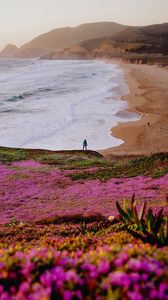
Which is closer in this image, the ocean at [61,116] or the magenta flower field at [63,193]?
the magenta flower field at [63,193]

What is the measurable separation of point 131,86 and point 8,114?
32.2 metres

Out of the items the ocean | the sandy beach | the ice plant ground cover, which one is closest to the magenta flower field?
the ice plant ground cover

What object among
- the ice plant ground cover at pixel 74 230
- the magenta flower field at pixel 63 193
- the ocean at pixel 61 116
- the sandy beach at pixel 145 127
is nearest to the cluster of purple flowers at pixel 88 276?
the ice plant ground cover at pixel 74 230

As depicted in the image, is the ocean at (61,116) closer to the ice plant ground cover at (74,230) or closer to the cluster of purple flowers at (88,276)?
the ice plant ground cover at (74,230)

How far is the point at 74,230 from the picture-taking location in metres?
11.6

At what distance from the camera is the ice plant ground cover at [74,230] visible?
405 centimetres

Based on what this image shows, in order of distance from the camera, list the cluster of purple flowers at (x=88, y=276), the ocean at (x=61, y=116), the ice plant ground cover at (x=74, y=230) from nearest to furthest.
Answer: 1. the cluster of purple flowers at (x=88, y=276)
2. the ice plant ground cover at (x=74, y=230)
3. the ocean at (x=61, y=116)

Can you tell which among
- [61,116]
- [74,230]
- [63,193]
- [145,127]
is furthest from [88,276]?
[61,116]

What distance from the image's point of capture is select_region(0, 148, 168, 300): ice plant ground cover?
4.05 meters

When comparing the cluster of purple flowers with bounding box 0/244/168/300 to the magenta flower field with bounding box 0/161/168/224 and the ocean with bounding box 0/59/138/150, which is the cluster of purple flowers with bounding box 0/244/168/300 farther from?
the ocean with bounding box 0/59/138/150

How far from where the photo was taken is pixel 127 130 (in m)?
42.0

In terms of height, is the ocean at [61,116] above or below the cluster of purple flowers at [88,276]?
below

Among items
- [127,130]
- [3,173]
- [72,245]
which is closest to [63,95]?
[127,130]

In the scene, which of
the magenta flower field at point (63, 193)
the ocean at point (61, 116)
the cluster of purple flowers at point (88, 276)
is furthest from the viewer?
the ocean at point (61, 116)
